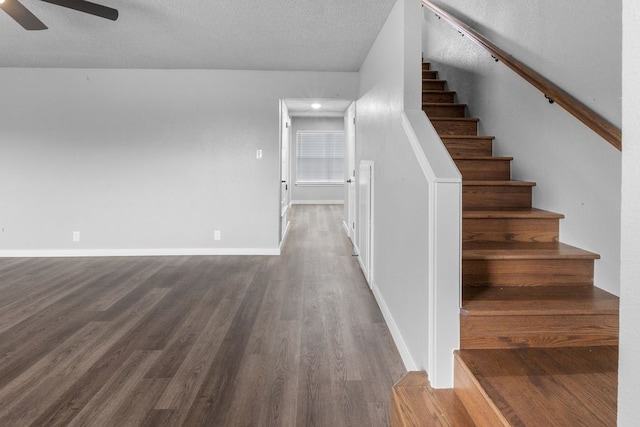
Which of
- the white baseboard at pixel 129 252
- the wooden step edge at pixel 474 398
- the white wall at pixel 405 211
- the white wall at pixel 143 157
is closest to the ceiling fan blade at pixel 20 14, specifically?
the white wall at pixel 143 157

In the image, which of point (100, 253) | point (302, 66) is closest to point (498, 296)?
point (302, 66)

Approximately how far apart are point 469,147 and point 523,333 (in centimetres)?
180

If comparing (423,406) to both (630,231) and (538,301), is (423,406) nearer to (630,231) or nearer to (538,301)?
(538,301)

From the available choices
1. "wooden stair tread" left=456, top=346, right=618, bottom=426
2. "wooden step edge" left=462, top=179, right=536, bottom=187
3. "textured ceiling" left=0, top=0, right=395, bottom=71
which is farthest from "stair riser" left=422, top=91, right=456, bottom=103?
"wooden stair tread" left=456, top=346, right=618, bottom=426

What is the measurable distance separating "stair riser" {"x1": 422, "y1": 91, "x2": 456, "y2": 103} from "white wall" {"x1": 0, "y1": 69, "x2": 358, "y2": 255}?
4.42ft

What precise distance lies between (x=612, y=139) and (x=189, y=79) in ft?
15.2

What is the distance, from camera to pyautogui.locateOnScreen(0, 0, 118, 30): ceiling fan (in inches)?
102

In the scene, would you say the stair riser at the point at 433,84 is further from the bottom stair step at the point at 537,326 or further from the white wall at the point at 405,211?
the bottom stair step at the point at 537,326

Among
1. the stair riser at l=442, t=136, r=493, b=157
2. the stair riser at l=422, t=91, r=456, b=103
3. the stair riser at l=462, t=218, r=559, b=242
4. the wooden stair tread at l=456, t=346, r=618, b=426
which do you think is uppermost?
the stair riser at l=422, t=91, r=456, b=103

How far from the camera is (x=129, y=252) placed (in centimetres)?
516

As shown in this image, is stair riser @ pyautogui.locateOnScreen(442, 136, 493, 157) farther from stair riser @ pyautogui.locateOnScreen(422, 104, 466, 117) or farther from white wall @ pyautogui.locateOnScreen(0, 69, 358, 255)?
white wall @ pyautogui.locateOnScreen(0, 69, 358, 255)

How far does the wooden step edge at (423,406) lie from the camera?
1.55 m

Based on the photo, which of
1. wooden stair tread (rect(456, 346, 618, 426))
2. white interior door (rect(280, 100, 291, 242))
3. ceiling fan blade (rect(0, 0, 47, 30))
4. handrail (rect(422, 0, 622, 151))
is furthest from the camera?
white interior door (rect(280, 100, 291, 242))

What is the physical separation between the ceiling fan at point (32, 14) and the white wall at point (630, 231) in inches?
117
